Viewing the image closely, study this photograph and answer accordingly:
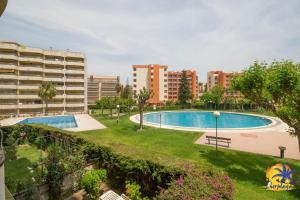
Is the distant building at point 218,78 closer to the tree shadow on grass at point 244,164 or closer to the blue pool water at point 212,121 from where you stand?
the blue pool water at point 212,121

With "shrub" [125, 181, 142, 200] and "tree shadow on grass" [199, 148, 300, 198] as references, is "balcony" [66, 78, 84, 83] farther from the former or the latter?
"shrub" [125, 181, 142, 200]

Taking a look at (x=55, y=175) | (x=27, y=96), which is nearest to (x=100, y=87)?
(x=27, y=96)

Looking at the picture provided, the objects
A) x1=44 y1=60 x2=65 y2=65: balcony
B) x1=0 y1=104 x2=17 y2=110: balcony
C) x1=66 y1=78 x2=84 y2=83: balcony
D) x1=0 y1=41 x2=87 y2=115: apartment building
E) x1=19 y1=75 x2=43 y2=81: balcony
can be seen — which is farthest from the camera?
x1=66 y1=78 x2=84 y2=83: balcony

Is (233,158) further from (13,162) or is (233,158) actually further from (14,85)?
(14,85)

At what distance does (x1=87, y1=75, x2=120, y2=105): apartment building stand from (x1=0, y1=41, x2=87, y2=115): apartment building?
2139 inches

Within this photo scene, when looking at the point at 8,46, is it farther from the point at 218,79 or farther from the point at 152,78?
the point at 218,79

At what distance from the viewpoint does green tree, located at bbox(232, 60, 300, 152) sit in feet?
33.7

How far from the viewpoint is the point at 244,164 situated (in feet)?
45.0

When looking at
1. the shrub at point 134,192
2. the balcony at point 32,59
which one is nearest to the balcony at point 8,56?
the balcony at point 32,59

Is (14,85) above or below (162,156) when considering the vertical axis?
above

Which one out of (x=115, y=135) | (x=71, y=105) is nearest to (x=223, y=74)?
(x=71, y=105)

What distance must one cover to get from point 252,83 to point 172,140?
10.8 metres

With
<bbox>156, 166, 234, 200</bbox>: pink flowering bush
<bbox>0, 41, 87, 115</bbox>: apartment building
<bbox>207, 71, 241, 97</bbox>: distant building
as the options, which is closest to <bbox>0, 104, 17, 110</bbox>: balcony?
<bbox>0, 41, 87, 115</bbox>: apartment building

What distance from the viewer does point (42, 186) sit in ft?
29.6
